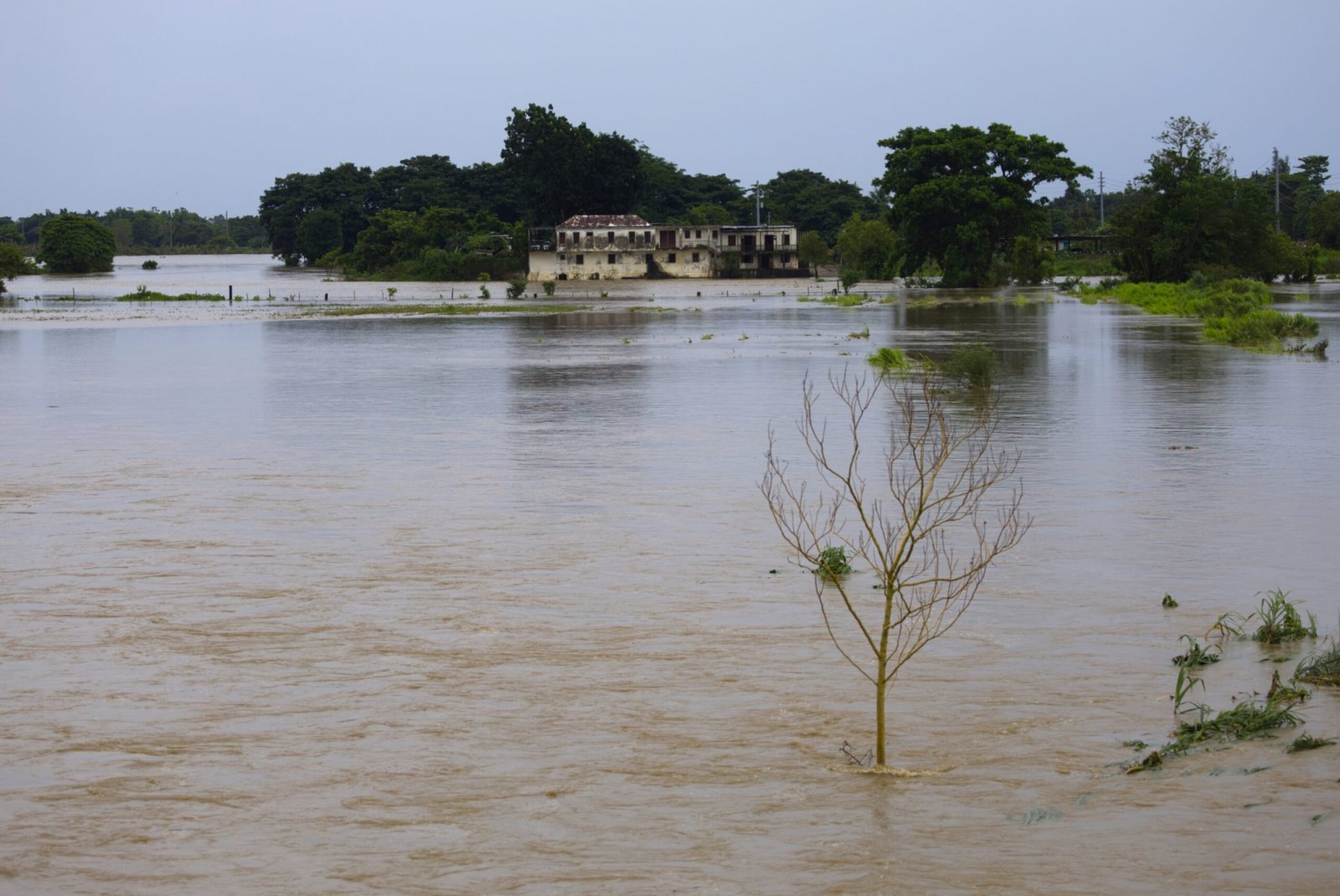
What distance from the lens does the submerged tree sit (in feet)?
25.1

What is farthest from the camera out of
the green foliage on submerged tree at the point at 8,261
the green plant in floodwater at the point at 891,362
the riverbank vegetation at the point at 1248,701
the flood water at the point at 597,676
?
the green foliage on submerged tree at the point at 8,261

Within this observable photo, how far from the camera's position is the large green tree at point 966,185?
74.9m

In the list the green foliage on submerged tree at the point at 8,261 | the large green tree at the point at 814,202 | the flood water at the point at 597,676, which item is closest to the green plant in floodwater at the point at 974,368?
the flood water at the point at 597,676

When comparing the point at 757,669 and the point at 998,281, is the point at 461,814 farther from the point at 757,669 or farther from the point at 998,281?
the point at 998,281

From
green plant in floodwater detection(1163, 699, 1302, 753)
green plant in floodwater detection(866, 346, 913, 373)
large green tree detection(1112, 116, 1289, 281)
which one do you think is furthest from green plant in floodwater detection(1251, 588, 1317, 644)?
large green tree detection(1112, 116, 1289, 281)

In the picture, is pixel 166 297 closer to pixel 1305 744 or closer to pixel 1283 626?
pixel 1283 626

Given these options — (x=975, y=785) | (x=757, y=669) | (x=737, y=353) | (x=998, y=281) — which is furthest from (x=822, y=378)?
(x=998, y=281)

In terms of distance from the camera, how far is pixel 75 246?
153125 mm

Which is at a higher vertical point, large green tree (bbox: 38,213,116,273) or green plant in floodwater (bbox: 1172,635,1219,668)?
large green tree (bbox: 38,213,116,273)

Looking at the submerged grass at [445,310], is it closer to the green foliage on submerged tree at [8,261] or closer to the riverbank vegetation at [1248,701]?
the green foliage on submerged tree at [8,261]

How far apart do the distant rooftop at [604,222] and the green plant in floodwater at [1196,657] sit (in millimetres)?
110619

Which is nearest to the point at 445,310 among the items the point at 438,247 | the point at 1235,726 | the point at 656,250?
the point at 656,250

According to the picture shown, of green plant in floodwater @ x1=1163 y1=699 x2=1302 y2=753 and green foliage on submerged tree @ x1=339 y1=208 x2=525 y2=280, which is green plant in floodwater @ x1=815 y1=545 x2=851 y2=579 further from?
green foliage on submerged tree @ x1=339 y1=208 x2=525 y2=280

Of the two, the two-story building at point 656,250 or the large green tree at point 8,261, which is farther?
the two-story building at point 656,250
